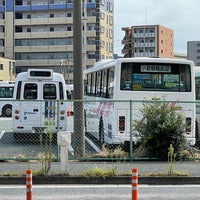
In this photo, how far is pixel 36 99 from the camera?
17.4 metres

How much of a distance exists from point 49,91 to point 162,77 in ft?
17.6

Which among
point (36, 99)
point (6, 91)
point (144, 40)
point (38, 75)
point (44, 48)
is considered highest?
point (144, 40)

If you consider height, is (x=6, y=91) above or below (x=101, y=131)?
above

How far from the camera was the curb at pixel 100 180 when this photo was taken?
31.3ft

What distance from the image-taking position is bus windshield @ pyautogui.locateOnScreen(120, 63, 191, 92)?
14.0 m

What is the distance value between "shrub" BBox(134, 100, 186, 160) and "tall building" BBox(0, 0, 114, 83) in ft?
243

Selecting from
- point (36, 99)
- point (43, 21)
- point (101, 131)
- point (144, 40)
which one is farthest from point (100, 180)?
point (144, 40)

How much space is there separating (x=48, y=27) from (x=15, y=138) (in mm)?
74096

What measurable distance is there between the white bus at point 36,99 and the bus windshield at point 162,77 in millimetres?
3551

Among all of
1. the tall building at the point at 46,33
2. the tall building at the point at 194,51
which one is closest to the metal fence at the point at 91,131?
the tall building at the point at 194,51

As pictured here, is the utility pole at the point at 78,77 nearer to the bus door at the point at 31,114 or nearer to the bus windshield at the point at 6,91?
the bus door at the point at 31,114

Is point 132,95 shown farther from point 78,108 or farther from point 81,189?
point 81,189

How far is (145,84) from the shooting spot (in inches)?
553

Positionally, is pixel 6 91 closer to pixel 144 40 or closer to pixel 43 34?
pixel 43 34
